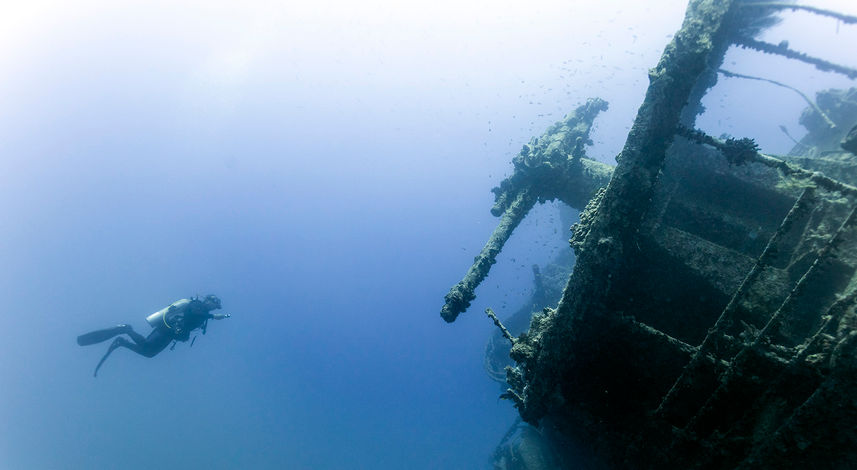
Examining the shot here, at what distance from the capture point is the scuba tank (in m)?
14.2

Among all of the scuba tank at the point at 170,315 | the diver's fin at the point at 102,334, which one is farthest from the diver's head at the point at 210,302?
the diver's fin at the point at 102,334

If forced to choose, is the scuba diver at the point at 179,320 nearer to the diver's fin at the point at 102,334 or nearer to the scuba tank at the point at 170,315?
the scuba tank at the point at 170,315

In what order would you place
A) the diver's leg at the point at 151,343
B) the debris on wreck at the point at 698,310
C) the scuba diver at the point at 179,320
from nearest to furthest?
1. the debris on wreck at the point at 698,310
2. the scuba diver at the point at 179,320
3. the diver's leg at the point at 151,343

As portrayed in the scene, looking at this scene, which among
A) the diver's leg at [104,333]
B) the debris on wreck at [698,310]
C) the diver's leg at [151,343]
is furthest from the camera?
the diver's leg at [104,333]

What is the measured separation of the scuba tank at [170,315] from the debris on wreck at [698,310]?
45.5 ft

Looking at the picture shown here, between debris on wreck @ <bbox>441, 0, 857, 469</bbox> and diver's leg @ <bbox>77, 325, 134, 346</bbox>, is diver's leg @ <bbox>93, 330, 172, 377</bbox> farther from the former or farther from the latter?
debris on wreck @ <bbox>441, 0, 857, 469</bbox>

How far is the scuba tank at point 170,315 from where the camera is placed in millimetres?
14195

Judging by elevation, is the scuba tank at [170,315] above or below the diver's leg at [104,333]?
above

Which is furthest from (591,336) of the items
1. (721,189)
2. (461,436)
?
(461,436)

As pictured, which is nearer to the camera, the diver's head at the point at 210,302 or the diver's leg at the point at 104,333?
the diver's head at the point at 210,302

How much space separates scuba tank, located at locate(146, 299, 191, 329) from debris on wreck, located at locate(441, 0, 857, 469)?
13.9 metres

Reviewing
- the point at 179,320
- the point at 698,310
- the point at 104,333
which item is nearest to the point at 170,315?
the point at 179,320

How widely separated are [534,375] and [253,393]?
3713 inches

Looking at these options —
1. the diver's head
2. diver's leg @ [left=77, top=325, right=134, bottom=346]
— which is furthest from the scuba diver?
diver's leg @ [left=77, top=325, right=134, bottom=346]
